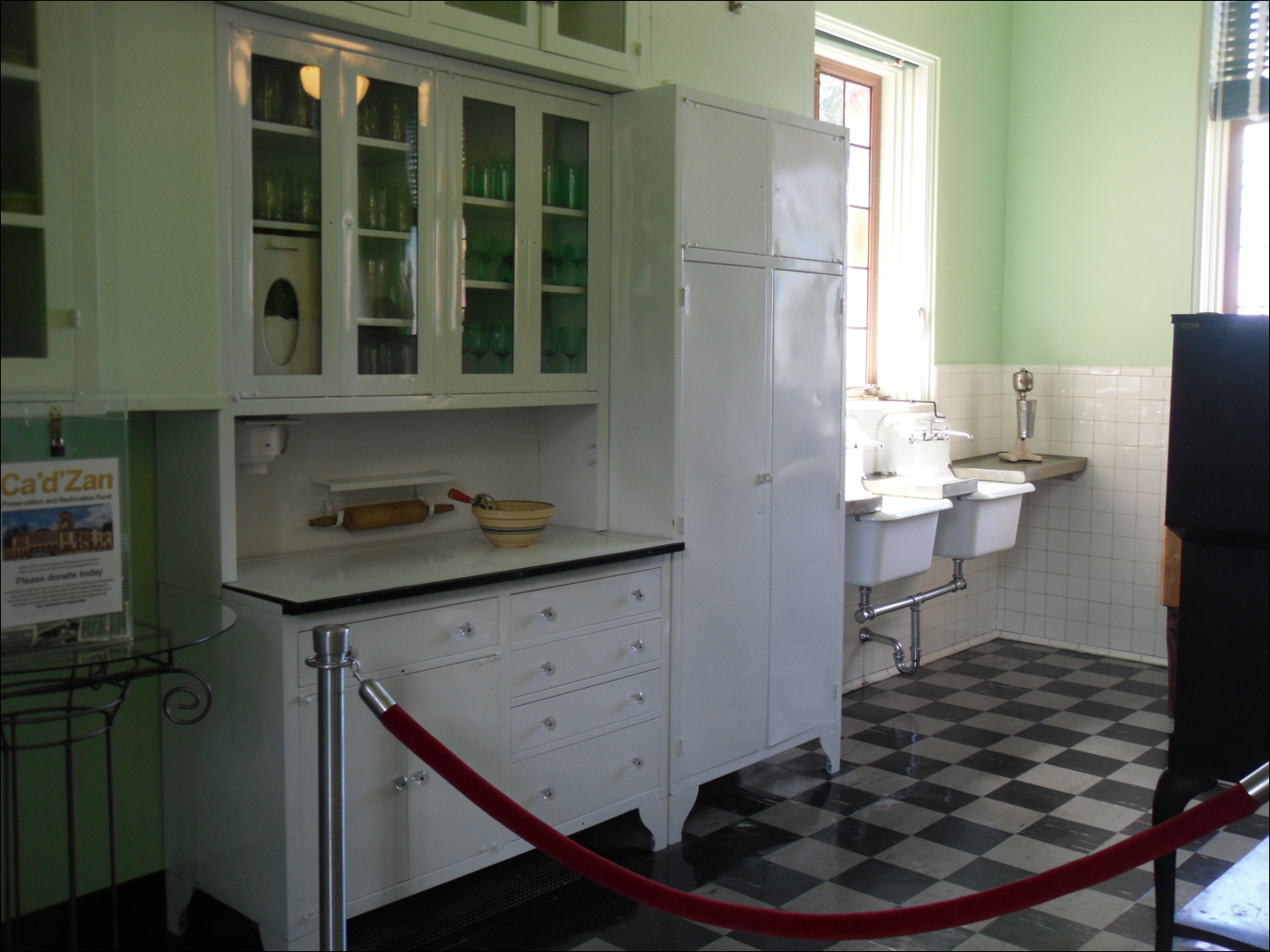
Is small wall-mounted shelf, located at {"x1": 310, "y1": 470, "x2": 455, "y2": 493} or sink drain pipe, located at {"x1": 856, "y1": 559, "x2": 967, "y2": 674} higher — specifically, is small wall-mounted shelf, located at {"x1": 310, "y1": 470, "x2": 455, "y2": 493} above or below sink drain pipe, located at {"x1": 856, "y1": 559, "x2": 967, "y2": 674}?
above

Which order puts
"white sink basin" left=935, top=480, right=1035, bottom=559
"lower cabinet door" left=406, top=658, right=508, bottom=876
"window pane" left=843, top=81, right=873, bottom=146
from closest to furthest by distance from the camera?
"lower cabinet door" left=406, top=658, right=508, bottom=876 < "white sink basin" left=935, top=480, right=1035, bottom=559 < "window pane" left=843, top=81, right=873, bottom=146

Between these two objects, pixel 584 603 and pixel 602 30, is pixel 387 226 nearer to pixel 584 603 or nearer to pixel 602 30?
pixel 602 30

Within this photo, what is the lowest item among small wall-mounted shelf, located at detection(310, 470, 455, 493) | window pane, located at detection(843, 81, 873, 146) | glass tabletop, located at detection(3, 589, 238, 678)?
glass tabletop, located at detection(3, 589, 238, 678)

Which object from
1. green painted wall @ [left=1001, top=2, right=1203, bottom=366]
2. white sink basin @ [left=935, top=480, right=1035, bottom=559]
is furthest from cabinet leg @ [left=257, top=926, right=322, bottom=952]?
green painted wall @ [left=1001, top=2, right=1203, bottom=366]

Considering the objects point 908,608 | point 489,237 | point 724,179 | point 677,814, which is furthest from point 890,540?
point 489,237

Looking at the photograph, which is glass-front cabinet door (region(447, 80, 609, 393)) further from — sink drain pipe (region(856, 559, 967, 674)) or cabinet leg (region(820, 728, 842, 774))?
sink drain pipe (region(856, 559, 967, 674))

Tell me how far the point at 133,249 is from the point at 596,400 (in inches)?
54.0

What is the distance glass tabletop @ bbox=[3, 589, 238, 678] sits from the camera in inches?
77.5

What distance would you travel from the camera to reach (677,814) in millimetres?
3207

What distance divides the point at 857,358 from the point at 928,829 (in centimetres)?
228

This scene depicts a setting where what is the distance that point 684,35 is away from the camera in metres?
3.33

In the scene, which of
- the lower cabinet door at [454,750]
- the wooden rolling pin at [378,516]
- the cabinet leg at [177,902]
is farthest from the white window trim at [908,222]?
the cabinet leg at [177,902]

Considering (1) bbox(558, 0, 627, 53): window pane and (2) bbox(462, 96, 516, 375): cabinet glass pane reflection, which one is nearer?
(2) bbox(462, 96, 516, 375): cabinet glass pane reflection

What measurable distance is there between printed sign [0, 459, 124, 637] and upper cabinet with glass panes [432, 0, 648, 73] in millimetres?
1359
